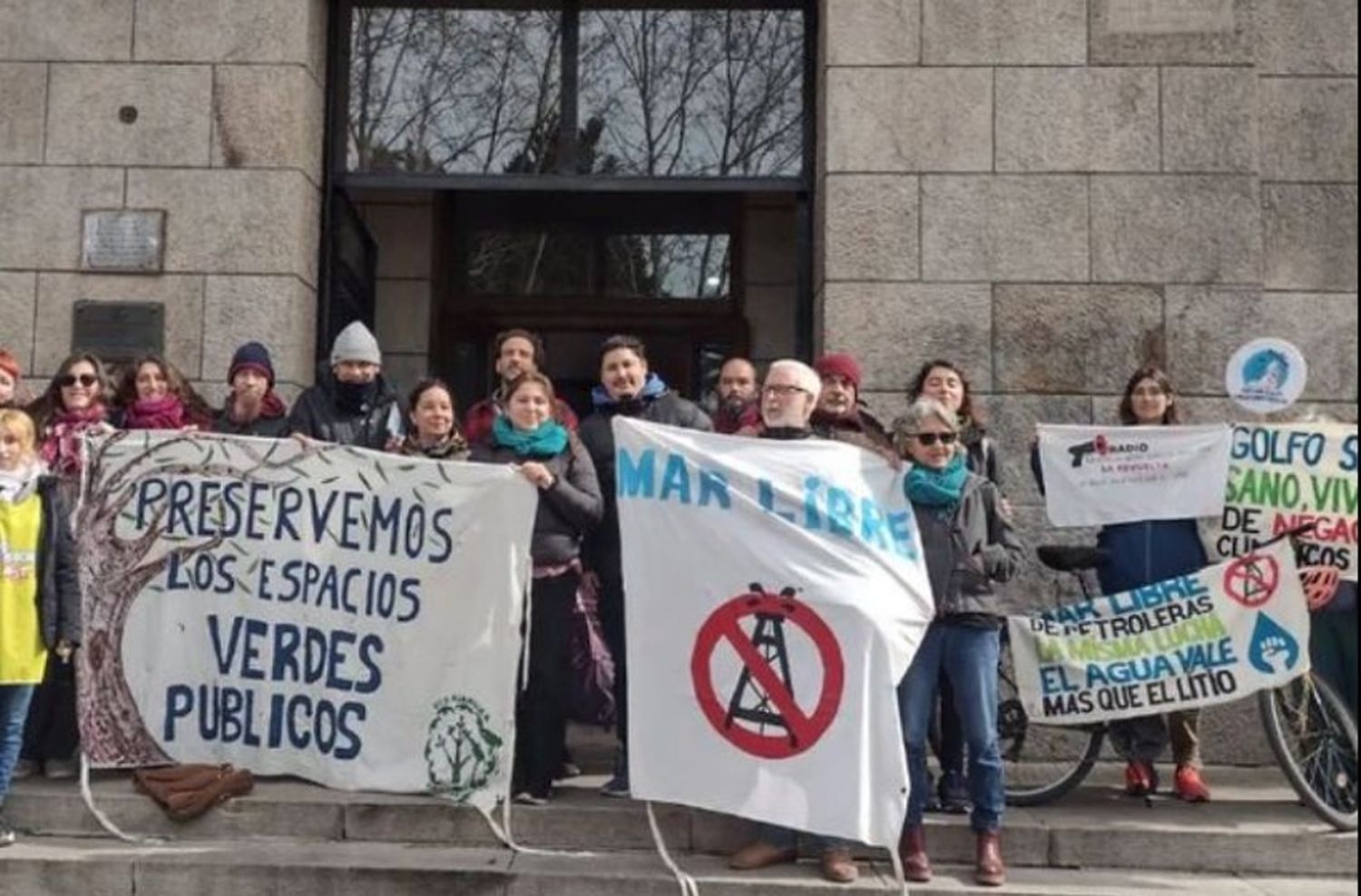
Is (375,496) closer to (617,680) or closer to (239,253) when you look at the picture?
(617,680)

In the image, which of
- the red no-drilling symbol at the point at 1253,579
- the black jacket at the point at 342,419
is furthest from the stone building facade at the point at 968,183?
the red no-drilling symbol at the point at 1253,579

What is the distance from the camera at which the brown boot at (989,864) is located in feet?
18.3

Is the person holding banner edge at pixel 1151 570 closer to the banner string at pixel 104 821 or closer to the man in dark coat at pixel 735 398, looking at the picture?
the man in dark coat at pixel 735 398

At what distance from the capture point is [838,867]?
5.54 m

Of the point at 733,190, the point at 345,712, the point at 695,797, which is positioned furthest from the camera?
the point at 733,190

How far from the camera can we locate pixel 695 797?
18.4ft

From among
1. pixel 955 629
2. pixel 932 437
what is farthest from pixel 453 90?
pixel 955 629

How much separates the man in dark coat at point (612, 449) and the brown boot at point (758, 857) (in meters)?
0.69

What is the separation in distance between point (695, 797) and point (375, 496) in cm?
188

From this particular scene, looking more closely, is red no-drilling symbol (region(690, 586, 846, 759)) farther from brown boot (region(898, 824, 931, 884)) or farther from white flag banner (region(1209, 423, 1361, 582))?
white flag banner (region(1209, 423, 1361, 582))

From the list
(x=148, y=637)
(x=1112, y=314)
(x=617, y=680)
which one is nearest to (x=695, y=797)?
(x=617, y=680)

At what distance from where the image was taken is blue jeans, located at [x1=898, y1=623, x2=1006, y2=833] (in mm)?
5586

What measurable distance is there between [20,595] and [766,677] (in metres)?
3.10

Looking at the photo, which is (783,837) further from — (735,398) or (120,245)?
(120,245)
